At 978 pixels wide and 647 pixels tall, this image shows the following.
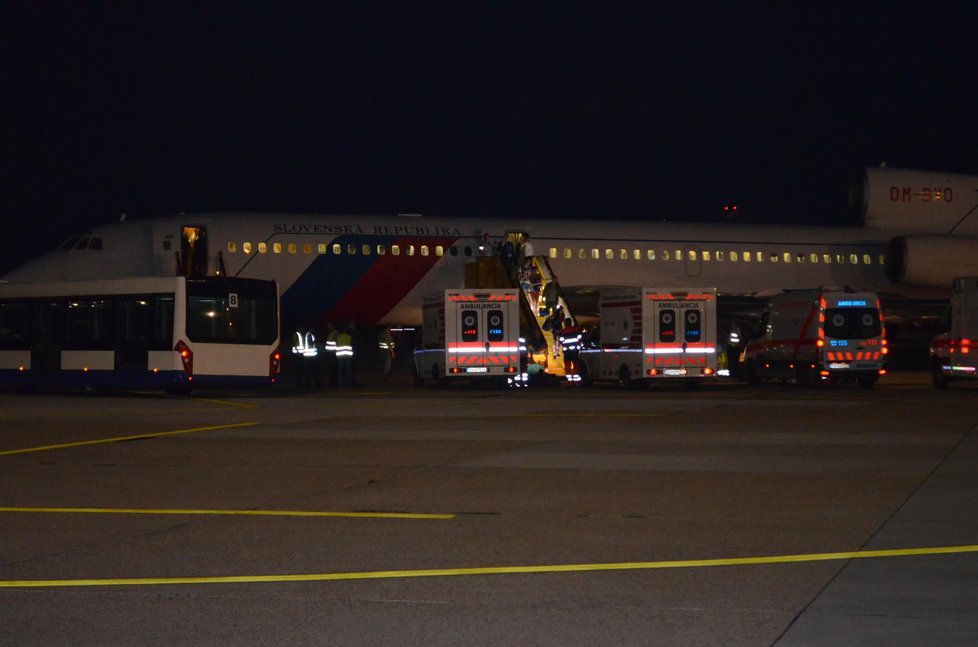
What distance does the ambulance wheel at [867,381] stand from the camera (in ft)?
96.7

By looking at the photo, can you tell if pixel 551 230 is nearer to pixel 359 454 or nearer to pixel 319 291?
pixel 319 291

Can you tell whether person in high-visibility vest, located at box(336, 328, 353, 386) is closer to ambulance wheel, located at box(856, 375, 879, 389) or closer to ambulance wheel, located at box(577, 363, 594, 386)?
ambulance wheel, located at box(577, 363, 594, 386)

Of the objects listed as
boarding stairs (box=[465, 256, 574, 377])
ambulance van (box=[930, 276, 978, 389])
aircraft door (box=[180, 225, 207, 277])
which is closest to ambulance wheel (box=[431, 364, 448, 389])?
boarding stairs (box=[465, 256, 574, 377])

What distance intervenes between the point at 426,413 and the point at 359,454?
620 centimetres

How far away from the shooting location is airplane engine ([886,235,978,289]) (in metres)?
40.2

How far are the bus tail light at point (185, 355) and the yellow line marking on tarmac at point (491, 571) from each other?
1894 cm

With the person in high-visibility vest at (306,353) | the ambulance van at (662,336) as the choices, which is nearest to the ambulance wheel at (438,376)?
the person in high-visibility vest at (306,353)

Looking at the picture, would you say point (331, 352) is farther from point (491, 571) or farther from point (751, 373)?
point (491, 571)

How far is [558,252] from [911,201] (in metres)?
13.0

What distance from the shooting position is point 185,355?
1032 inches

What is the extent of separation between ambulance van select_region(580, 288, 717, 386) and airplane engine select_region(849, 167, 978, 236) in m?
14.6

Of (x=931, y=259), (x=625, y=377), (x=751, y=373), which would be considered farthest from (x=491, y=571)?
(x=931, y=259)

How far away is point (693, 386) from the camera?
30.1 metres

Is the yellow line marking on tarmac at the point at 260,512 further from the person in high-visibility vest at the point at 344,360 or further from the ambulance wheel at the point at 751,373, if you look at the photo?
the ambulance wheel at the point at 751,373
